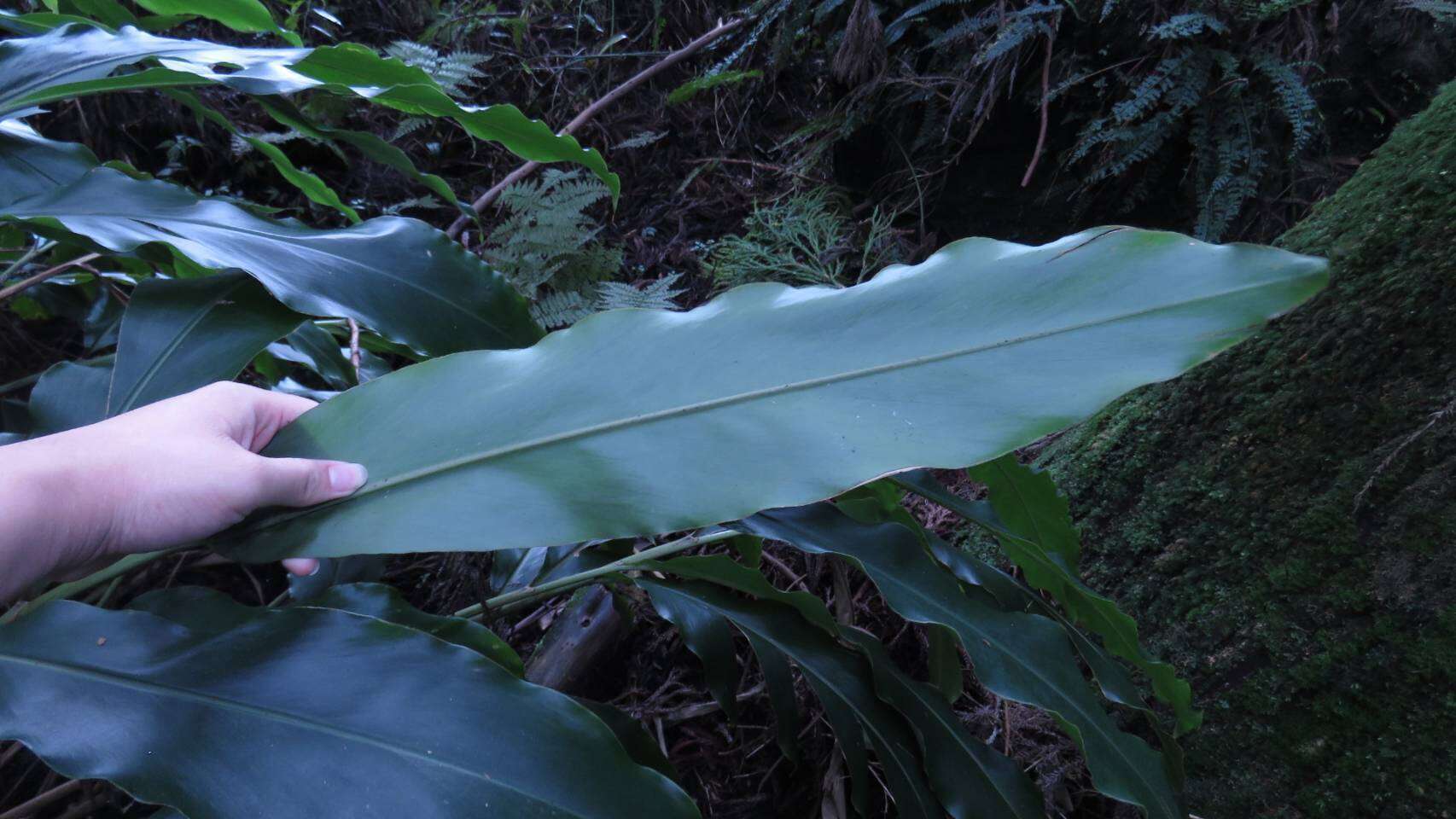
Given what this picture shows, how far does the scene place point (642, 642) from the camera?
1.21m

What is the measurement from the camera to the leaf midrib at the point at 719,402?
406mm

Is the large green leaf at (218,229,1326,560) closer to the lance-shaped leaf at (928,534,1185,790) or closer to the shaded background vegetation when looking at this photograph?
the lance-shaped leaf at (928,534,1185,790)

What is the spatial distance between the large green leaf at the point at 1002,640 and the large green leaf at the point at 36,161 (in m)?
0.97

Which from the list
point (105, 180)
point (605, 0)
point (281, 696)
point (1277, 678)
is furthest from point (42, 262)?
point (605, 0)

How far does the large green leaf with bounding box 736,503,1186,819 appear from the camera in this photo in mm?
592

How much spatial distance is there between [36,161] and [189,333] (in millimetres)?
498

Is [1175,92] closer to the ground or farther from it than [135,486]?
farther from it

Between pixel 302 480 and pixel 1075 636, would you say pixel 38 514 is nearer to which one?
pixel 302 480

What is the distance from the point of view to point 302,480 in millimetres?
503

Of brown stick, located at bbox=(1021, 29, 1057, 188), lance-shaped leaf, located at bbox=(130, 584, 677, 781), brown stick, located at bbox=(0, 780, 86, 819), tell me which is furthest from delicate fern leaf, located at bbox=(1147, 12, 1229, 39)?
brown stick, located at bbox=(0, 780, 86, 819)

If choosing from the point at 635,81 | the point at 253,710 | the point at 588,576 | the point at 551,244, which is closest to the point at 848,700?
the point at 588,576

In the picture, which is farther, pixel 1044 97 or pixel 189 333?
pixel 1044 97

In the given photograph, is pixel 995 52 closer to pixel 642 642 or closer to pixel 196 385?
pixel 642 642

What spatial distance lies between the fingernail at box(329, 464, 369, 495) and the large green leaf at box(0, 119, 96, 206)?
28.4 inches
